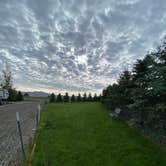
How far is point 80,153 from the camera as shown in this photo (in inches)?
174

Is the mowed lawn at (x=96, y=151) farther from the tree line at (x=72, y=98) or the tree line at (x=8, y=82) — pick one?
the tree line at (x=72, y=98)

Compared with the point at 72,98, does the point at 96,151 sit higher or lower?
lower

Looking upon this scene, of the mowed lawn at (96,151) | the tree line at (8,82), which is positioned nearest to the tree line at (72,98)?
the tree line at (8,82)

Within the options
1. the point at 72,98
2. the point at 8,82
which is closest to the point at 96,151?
the point at 8,82

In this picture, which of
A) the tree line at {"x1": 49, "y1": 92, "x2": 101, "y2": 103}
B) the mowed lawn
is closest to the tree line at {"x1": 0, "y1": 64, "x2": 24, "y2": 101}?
the tree line at {"x1": 49, "y1": 92, "x2": 101, "y2": 103}

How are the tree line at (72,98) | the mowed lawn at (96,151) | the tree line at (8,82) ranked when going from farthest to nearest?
the tree line at (72,98) → the tree line at (8,82) → the mowed lawn at (96,151)

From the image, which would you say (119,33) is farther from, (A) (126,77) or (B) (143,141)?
(B) (143,141)

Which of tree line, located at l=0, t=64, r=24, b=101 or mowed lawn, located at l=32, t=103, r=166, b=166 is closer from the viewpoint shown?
mowed lawn, located at l=32, t=103, r=166, b=166

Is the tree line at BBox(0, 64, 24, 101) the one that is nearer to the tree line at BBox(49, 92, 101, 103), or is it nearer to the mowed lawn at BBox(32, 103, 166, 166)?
the tree line at BBox(49, 92, 101, 103)

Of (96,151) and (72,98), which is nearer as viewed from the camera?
(96,151)

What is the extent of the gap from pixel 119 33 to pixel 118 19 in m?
1.39

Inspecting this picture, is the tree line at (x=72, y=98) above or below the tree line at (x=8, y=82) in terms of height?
below

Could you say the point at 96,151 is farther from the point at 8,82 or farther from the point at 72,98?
the point at 72,98

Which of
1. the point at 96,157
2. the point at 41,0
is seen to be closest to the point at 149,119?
the point at 96,157
